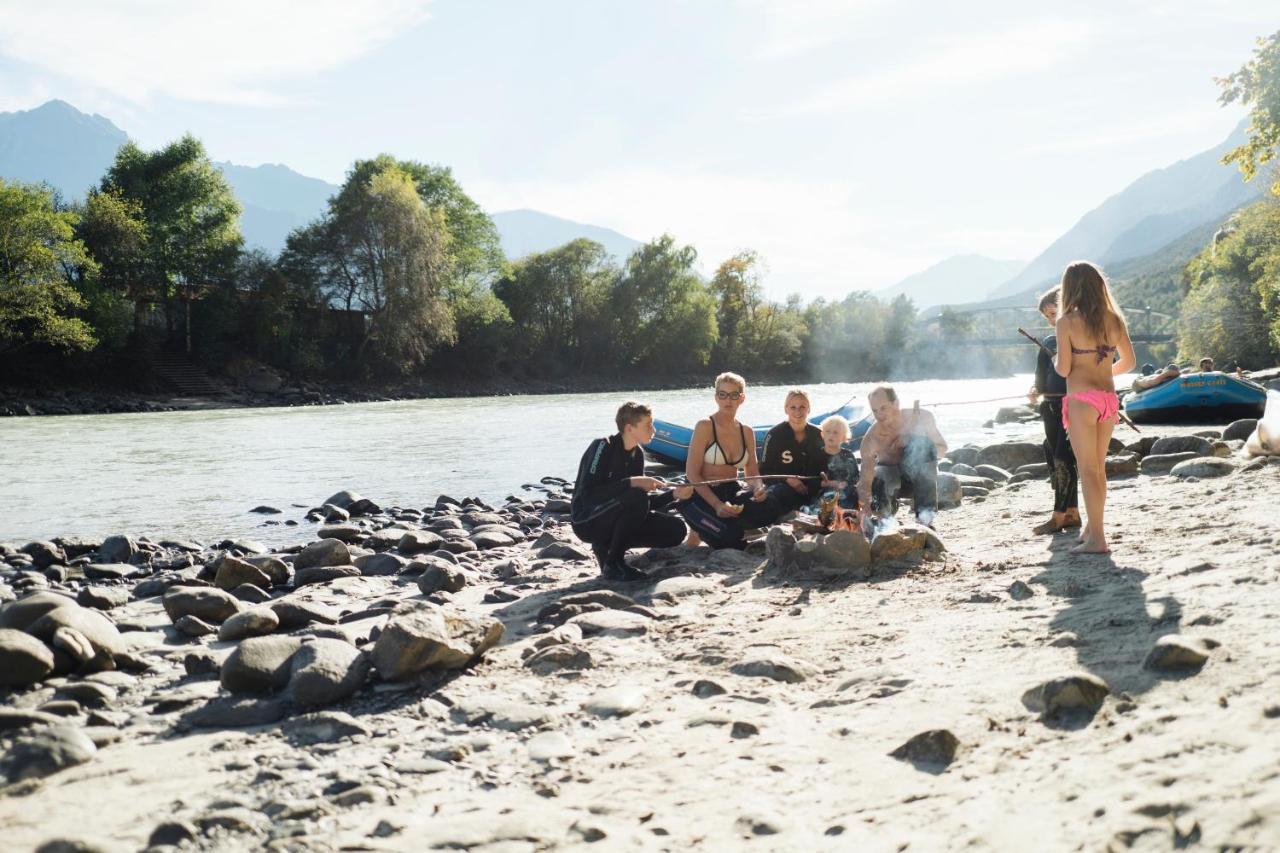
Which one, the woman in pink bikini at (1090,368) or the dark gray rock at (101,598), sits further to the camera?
the dark gray rock at (101,598)

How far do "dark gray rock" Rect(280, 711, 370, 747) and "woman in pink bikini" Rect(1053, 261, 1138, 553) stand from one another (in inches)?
172

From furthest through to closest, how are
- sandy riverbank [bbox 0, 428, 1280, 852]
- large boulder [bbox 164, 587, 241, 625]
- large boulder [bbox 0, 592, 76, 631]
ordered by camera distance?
1. large boulder [bbox 164, 587, 241, 625]
2. large boulder [bbox 0, 592, 76, 631]
3. sandy riverbank [bbox 0, 428, 1280, 852]

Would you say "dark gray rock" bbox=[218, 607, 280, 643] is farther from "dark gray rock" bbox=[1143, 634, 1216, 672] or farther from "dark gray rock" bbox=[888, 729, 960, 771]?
"dark gray rock" bbox=[1143, 634, 1216, 672]

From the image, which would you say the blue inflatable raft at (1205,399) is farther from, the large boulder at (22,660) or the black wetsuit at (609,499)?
the large boulder at (22,660)

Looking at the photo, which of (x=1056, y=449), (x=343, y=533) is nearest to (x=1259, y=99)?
(x=1056, y=449)

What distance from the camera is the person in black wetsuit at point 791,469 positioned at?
756 cm

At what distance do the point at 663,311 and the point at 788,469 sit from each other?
62066 millimetres

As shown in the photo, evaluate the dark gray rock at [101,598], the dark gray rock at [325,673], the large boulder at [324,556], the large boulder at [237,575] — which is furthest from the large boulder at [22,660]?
the large boulder at [324,556]

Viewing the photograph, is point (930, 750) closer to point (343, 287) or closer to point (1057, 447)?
point (1057, 447)

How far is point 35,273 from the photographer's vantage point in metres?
37.1

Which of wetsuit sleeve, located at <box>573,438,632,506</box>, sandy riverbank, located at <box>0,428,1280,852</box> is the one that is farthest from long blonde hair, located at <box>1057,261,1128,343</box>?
wetsuit sleeve, located at <box>573,438,632,506</box>

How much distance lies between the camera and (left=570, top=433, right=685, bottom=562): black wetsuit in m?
6.76

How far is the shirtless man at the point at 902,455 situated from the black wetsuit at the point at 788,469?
533 millimetres

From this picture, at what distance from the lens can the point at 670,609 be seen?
18.7ft
